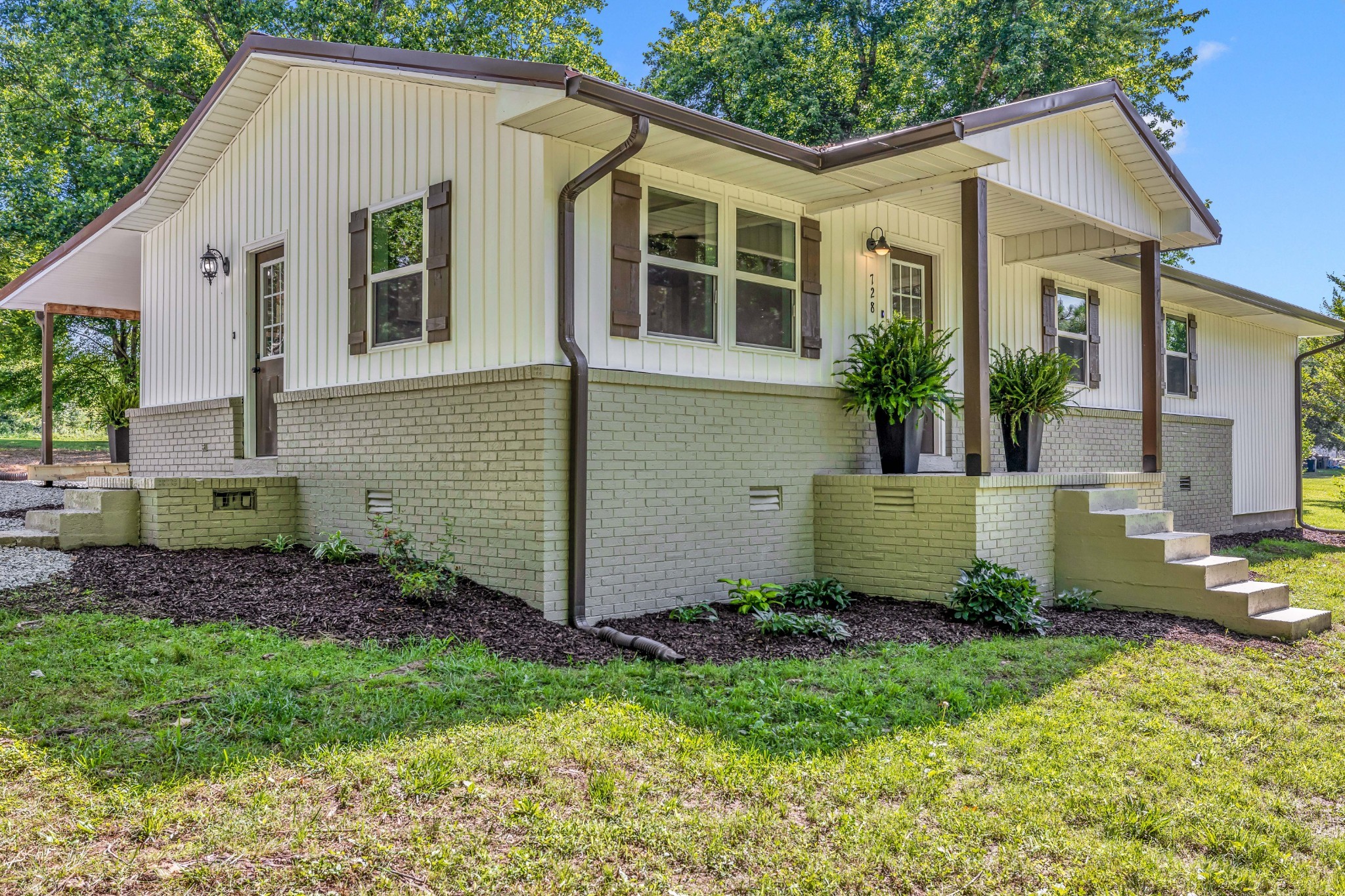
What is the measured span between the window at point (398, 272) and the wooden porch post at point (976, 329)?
13.6 feet

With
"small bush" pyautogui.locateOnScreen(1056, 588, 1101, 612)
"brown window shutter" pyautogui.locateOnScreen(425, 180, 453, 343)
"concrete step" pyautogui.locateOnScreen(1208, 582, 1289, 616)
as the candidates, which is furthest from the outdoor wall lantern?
"concrete step" pyautogui.locateOnScreen(1208, 582, 1289, 616)

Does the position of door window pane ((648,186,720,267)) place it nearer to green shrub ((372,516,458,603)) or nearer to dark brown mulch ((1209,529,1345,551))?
green shrub ((372,516,458,603))

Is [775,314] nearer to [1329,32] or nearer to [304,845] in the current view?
[1329,32]

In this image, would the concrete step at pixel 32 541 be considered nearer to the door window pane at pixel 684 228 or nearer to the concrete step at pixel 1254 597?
the door window pane at pixel 684 228

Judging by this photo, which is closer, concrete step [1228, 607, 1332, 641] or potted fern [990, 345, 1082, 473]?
concrete step [1228, 607, 1332, 641]

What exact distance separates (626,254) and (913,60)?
15.8 metres

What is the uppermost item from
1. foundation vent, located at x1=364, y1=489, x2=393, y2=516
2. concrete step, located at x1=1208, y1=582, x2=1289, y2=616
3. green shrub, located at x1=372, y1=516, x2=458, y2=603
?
foundation vent, located at x1=364, y1=489, x2=393, y2=516

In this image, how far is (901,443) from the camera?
7.33 meters

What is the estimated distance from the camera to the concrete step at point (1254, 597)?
20.3 ft

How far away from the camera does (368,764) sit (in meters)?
3.16

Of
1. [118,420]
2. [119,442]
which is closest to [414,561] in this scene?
[118,420]

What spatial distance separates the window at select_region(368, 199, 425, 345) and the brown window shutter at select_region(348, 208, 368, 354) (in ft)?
0.23

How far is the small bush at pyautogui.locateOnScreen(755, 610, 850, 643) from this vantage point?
566cm

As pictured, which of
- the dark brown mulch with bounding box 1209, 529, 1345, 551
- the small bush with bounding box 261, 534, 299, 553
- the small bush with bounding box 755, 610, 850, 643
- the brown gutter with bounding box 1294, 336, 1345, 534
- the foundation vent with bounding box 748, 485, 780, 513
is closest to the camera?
the small bush with bounding box 755, 610, 850, 643
